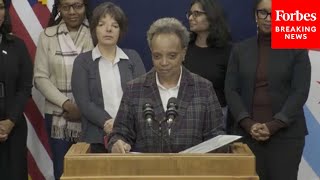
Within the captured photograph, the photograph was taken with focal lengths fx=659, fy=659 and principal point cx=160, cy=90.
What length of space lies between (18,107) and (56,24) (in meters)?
0.65

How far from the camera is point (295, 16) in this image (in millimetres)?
3770

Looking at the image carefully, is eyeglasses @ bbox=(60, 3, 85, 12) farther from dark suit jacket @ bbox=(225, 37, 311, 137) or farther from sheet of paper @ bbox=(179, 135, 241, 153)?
sheet of paper @ bbox=(179, 135, 241, 153)

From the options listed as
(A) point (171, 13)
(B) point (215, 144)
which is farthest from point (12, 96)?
(B) point (215, 144)

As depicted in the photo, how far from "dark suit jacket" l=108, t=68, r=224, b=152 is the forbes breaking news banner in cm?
116

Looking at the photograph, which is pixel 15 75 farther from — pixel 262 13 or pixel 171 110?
pixel 171 110

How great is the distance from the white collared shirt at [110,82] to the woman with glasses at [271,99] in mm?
655

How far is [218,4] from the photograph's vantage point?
413 centimetres

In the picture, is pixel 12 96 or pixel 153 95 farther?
pixel 12 96

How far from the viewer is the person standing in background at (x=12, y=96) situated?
3.98 meters

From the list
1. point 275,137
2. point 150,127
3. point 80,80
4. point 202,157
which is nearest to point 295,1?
point 275,137

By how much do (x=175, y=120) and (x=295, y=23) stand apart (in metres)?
1.45

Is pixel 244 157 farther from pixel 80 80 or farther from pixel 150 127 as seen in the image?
pixel 80 80

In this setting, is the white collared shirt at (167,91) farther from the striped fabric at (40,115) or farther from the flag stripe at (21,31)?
the flag stripe at (21,31)

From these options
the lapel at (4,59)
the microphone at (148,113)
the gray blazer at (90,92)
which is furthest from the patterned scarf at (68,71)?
the microphone at (148,113)
